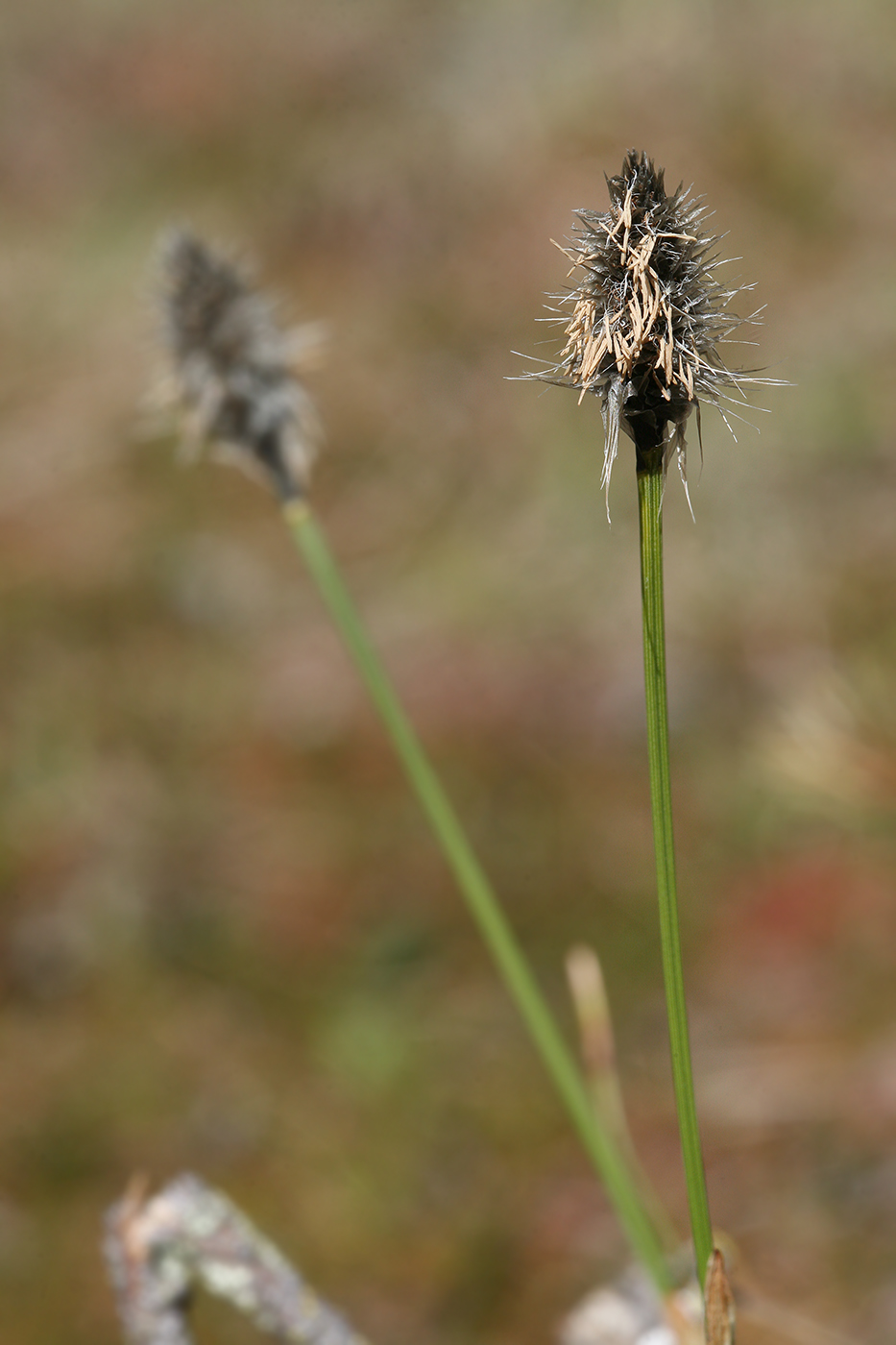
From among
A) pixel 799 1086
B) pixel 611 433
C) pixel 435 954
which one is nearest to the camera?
pixel 611 433

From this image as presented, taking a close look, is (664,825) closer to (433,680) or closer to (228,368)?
(228,368)

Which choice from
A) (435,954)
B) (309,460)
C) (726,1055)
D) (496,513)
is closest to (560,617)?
(496,513)

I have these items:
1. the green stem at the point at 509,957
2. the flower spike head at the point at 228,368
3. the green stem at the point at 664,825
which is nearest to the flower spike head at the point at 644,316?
the green stem at the point at 664,825

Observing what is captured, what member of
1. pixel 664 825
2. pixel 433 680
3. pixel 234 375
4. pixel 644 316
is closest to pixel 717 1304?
pixel 664 825

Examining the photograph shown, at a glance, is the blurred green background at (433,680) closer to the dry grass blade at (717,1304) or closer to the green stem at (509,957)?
the green stem at (509,957)

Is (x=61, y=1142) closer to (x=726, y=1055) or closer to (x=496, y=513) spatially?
(x=726, y=1055)
